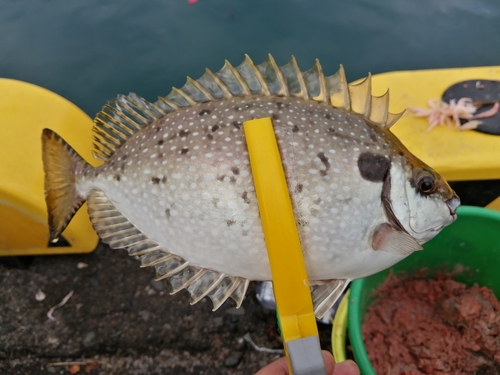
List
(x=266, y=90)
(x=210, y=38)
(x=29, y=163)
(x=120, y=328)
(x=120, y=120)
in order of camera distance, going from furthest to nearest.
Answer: (x=210, y=38), (x=120, y=328), (x=29, y=163), (x=120, y=120), (x=266, y=90)

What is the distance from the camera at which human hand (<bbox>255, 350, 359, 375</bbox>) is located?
3.75 ft

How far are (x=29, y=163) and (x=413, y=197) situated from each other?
1.83 m

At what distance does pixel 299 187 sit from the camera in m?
1.08

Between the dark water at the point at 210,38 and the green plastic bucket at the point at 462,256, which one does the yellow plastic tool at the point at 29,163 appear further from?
the green plastic bucket at the point at 462,256

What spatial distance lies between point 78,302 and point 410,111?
6.94 ft

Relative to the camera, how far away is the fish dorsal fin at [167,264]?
1.25 m

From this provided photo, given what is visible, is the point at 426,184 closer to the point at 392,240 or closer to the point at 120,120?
the point at 392,240

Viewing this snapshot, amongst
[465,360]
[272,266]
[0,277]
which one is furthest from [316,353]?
[0,277]

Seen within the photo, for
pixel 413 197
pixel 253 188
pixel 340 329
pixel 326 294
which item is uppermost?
pixel 253 188

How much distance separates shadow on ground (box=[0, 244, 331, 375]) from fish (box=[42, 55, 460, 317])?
37.0 inches

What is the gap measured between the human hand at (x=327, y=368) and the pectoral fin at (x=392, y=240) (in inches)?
14.2

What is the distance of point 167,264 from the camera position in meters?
1.28

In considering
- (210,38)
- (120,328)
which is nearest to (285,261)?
(120,328)

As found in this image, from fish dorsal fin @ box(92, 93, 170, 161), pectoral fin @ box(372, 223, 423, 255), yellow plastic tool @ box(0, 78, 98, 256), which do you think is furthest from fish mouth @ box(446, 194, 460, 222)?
yellow plastic tool @ box(0, 78, 98, 256)
